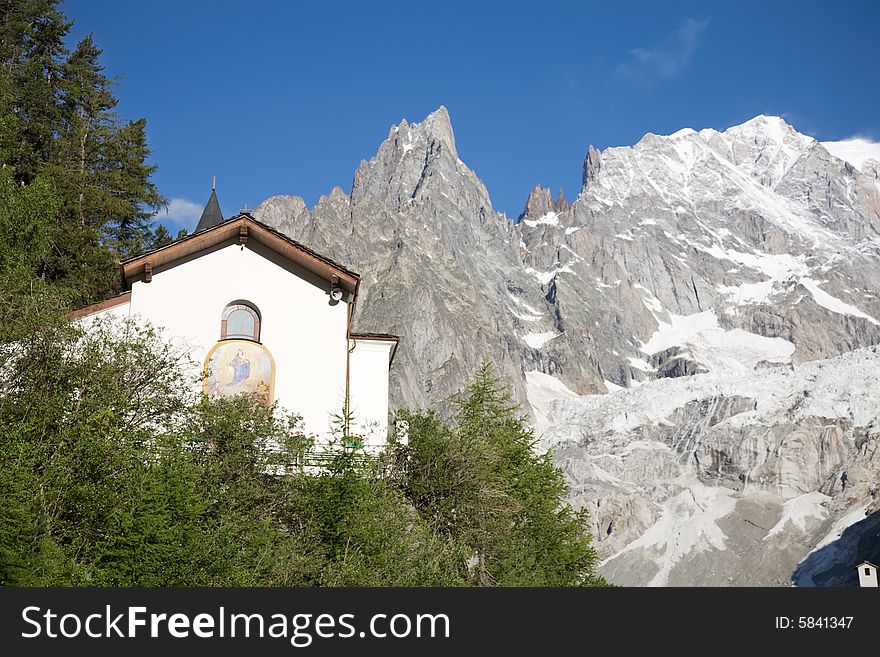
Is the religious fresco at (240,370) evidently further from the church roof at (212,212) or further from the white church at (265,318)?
the church roof at (212,212)

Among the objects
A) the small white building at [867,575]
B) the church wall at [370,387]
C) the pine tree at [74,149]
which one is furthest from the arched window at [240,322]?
the small white building at [867,575]

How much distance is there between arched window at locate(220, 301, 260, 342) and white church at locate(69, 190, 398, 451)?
0.09 feet

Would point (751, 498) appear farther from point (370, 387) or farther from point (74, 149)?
point (370, 387)

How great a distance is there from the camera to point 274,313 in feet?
81.7

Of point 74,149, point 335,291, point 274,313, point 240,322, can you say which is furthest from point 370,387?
point 74,149

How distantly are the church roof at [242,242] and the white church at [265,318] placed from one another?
0.09 feet

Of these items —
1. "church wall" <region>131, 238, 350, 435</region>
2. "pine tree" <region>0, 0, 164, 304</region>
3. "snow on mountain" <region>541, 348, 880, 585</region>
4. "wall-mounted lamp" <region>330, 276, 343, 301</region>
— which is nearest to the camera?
"church wall" <region>131, 238, 350, 435</region>

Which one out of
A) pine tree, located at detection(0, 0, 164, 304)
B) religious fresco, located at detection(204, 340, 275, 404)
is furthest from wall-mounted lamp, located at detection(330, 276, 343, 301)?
pine tree, located at detection(0, 0, 164, 304)

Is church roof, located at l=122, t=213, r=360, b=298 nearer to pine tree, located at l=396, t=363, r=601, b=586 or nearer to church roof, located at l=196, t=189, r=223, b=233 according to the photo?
pine tree, located at l=396, t=363, r=601, b=586

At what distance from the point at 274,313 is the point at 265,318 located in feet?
0.90

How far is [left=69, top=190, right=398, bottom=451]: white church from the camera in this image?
24.2 meters

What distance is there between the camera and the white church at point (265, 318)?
24.2 meters

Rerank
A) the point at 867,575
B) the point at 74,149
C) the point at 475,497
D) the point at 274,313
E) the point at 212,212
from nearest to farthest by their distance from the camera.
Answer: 1. the point at 475,497
2. the point at 274,313
3. the point at 74,149
4. the point at 212,212
5. the point at 867,575

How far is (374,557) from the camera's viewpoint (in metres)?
19.3
